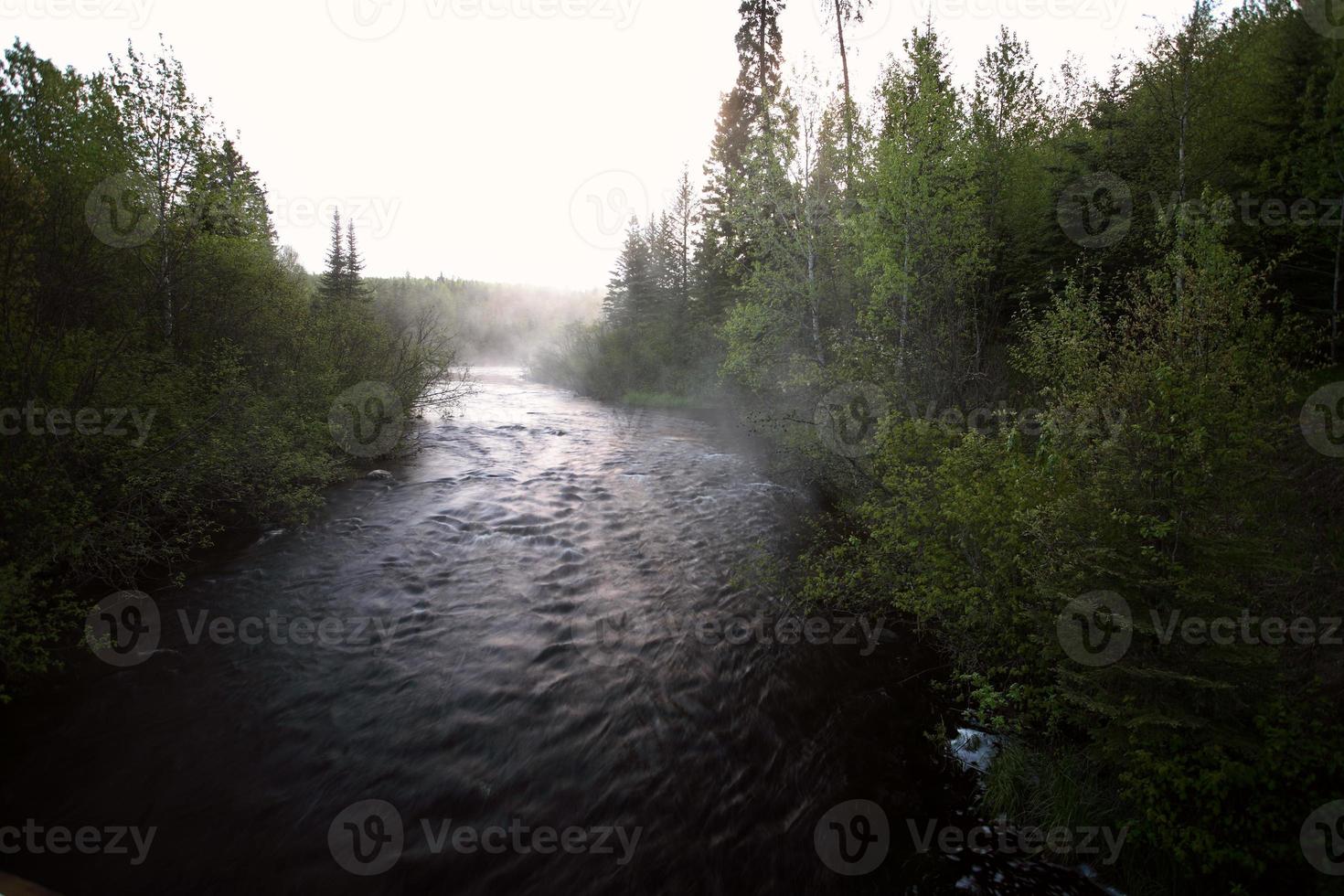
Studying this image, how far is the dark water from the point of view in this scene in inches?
159

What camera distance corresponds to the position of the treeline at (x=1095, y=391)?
3498 millimetres

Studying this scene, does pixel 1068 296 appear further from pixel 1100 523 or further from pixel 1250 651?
pixel 1250 651

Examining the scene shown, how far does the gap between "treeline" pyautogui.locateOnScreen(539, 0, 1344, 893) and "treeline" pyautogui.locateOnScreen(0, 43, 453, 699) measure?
8.76 metres

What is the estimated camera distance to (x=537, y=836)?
14.2 ft

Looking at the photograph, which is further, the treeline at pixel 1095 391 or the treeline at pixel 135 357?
the treeline at pixel 135 357

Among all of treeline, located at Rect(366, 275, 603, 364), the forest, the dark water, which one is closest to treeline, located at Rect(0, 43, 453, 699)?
the forest

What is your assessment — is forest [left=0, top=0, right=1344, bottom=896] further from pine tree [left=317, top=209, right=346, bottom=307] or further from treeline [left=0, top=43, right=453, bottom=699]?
pine tree [left=317, top=209, right=346, bottom=307]

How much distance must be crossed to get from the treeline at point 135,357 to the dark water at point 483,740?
1093 millimetres

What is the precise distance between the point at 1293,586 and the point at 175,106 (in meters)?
21.2

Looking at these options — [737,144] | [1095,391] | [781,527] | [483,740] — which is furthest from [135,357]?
[737,144]

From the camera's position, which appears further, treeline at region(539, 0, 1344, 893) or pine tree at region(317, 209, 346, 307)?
pine tree at region(317, 209, 346, 307)

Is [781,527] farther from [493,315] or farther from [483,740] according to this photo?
[493,315]

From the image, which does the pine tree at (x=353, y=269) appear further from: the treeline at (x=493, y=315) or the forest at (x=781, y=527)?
the forest at (x=781, y=527)

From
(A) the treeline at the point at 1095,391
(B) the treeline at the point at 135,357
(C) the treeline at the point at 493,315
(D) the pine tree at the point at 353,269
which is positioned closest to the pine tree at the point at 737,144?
(A) the treeline at the point at 1095,391
